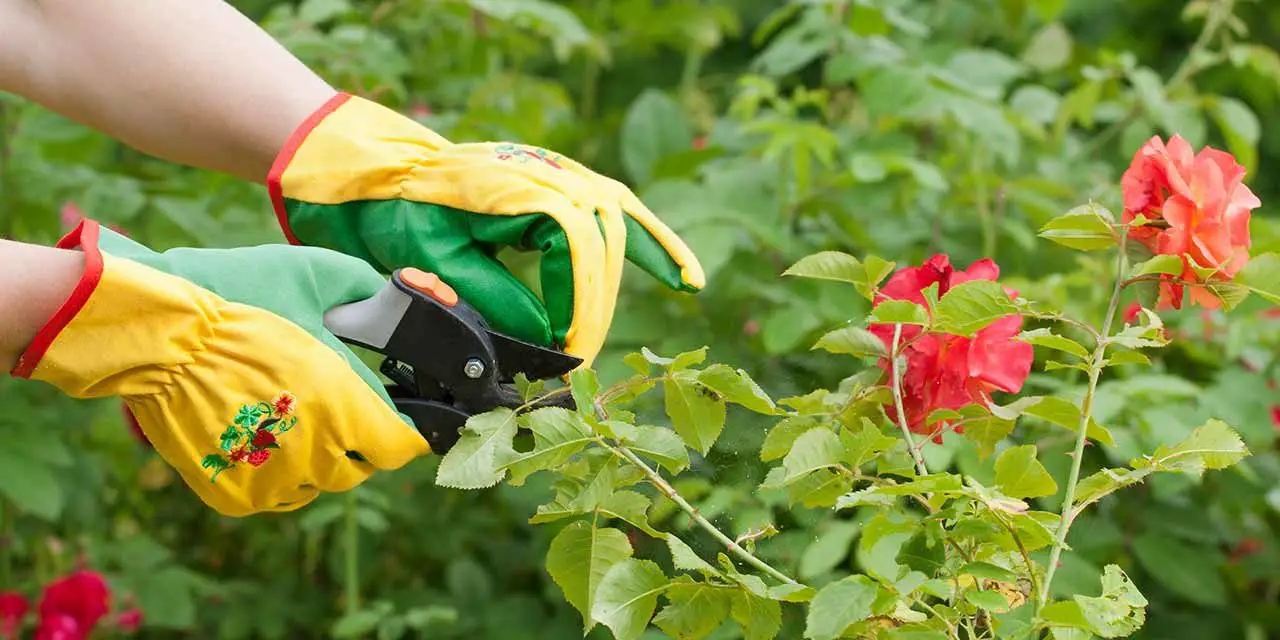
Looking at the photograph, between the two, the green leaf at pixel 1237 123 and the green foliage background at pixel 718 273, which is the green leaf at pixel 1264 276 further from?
the green leaf at pixel 1237 123

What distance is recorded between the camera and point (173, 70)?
1.35m

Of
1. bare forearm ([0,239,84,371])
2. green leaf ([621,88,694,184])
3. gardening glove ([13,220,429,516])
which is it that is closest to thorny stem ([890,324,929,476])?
gardening glove ([13,220,429,516])

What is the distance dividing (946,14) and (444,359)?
202 centimetres

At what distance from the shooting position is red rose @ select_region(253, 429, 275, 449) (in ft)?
3.56

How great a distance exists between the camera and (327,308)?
1.13 m

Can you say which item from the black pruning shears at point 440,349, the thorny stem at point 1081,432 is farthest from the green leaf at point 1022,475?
the black pruning shears at point 440,349

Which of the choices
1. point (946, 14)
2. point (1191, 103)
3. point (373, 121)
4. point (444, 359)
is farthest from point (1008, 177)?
point (444, 359)

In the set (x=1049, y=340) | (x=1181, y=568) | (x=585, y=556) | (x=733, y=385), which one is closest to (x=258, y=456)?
(x=585, y=556)

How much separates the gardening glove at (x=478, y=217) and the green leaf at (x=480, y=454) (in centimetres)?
21

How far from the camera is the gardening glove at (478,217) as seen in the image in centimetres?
119

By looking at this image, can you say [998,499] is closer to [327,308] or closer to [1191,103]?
[327,308]

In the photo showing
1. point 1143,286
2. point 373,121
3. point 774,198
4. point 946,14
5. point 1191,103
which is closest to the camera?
point 1143,286

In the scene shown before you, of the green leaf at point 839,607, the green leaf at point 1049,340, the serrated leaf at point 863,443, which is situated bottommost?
the green leaf at point 839,607

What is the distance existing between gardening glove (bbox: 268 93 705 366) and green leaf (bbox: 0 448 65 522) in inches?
31.3
